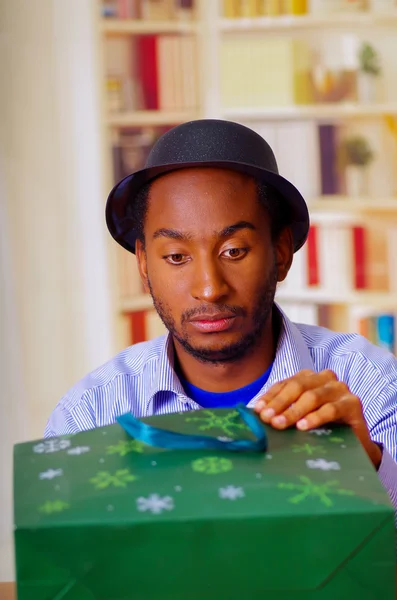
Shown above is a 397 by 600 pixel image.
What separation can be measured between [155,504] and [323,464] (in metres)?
0.17

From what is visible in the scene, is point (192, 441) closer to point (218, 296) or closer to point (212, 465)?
point (212, 465)

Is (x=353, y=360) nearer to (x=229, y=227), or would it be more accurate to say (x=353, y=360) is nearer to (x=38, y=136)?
(x=229, y=227)

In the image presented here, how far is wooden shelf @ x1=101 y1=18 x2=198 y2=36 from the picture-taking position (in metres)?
3.44

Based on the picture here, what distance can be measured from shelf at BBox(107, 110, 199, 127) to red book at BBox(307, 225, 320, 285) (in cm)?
71

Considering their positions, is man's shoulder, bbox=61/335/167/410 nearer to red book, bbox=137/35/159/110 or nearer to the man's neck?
the man's neck

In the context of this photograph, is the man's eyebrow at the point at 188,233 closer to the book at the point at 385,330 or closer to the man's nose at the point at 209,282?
the man's nose at the point at 209,282

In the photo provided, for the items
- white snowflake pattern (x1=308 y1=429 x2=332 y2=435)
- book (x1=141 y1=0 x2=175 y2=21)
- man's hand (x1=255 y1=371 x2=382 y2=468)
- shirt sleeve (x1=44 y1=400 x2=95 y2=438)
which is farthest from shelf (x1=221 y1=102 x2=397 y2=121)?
white snowflake pattern (x1=308 y1=429 x2=332 y2=435)

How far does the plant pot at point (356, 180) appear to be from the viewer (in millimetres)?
3570

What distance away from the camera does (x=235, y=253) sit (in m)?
1.16

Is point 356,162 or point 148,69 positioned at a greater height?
point 148,69

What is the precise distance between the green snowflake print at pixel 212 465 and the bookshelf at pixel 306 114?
2758 millimetres

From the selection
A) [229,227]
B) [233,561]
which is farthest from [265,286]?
[233,561]

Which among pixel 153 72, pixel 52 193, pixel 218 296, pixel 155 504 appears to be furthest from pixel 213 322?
pixel 153 72

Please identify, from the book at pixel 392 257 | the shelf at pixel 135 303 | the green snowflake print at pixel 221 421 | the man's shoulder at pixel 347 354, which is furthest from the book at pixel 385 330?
the green snowflake print at pixel 221 421
